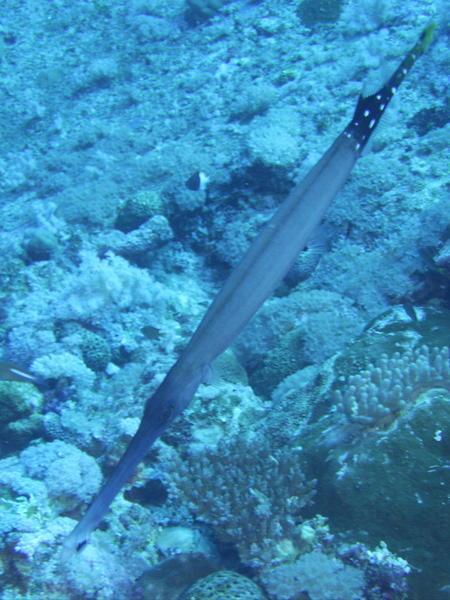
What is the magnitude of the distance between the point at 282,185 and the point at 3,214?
597 cm

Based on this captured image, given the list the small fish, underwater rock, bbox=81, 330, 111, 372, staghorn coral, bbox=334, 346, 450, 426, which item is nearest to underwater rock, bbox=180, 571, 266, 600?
staghorn coral, bbox=334, 346, 450, 426

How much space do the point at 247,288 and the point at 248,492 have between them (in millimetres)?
1690

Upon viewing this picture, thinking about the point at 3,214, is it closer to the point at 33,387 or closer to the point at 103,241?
the point at 103,241

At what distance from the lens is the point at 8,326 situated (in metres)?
6.50

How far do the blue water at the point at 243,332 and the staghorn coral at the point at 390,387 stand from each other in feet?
0.06

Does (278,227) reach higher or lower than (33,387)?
higher

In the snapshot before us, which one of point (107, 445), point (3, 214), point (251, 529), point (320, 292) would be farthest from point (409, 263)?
point (3, 214)

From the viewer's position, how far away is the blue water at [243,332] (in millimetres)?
3500

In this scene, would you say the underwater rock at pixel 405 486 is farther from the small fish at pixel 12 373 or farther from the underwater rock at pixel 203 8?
the underwater rock at pixel 203 8

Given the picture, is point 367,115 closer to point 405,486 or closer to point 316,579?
point 405,486

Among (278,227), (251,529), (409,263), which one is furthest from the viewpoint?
(409,263)

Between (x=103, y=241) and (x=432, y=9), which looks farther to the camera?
(x=432, y=9)

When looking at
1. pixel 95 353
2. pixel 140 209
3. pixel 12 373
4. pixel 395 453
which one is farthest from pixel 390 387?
→ pixel 140 209

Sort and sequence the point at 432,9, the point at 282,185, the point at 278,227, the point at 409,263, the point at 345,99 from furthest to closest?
the point at 432,9
the point at 345,99
the point at 282,185
the point at 409,263
the point at 278,227
